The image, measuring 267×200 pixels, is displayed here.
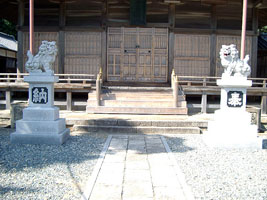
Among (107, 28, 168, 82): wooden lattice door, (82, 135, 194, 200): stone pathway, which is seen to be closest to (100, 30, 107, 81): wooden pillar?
(107, 28, 168, 82): wooden lattice door

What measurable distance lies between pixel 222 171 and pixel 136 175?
62.1 inches

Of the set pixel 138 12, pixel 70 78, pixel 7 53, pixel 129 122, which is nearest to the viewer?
pixel 129 122

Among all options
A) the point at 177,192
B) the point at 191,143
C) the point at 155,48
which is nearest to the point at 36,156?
the point at 177,192

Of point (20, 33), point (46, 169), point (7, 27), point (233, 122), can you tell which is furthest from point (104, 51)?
point (7, 27)

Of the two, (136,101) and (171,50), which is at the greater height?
(171,50)

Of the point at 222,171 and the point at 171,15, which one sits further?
the point at 171,15

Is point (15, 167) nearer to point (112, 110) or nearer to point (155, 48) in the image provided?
point (112, 110)

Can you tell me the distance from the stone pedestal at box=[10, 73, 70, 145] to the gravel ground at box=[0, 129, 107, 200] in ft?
0.75

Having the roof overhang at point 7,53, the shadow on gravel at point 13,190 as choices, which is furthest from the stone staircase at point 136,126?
the roof overhang at point 7,53

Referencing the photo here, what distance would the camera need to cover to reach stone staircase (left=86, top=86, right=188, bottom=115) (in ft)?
30.6

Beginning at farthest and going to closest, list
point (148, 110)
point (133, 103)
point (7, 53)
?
point (7, 53) → point (133, 103) → point (148, 110)

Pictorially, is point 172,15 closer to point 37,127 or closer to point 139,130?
point 139,130

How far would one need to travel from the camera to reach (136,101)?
31.9 ft

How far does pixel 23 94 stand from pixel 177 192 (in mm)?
10666
